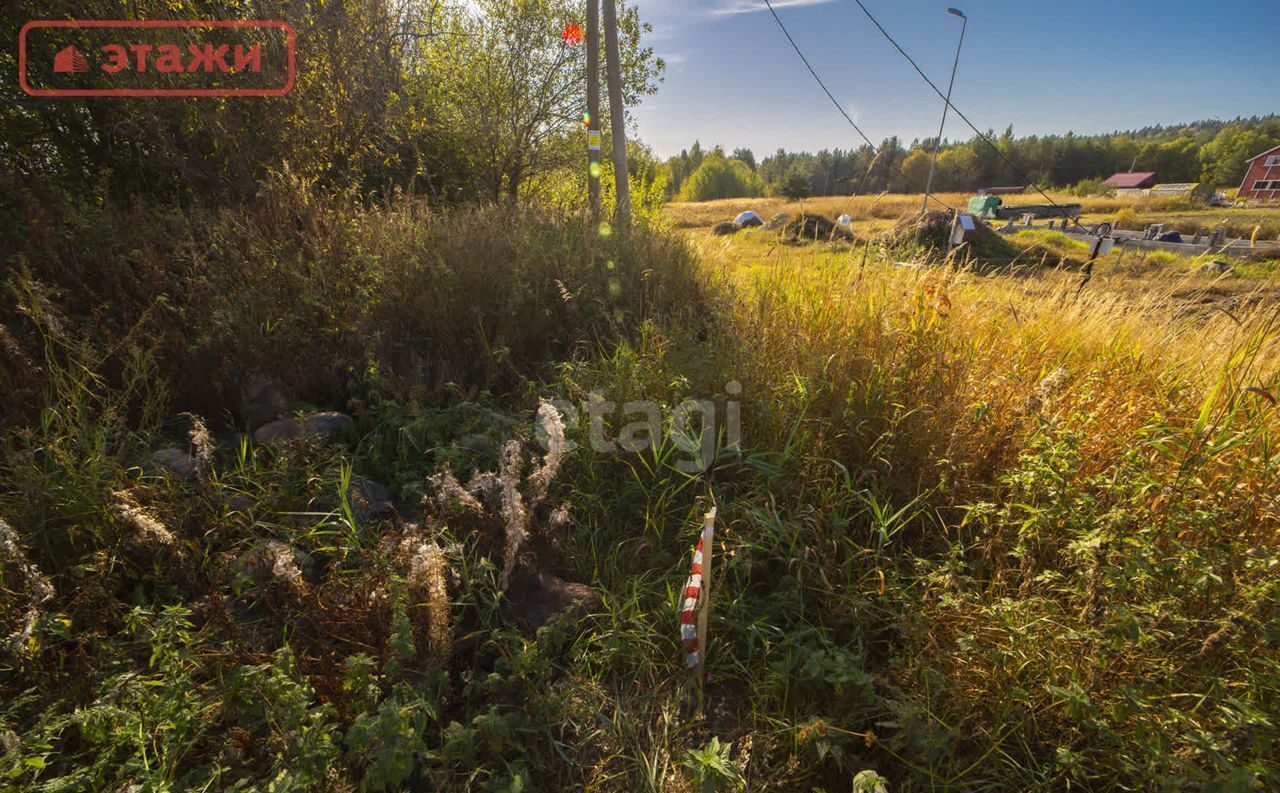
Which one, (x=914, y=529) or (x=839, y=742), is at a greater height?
(x=914, y=529)

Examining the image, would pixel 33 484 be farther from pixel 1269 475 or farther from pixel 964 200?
pixel 964 200

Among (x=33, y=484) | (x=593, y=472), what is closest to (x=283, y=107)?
(x=33, y=484)

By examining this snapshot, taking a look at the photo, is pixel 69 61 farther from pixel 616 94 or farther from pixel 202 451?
pixel 616 94

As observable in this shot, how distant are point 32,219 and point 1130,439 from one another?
20.2 feet

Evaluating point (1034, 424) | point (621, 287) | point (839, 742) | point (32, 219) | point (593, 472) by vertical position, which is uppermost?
point (32, 219)

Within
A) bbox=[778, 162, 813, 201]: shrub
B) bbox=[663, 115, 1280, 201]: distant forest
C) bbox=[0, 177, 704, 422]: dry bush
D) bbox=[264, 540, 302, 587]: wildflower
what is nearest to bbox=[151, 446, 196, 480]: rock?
bbox=[0, 177, 704, 422]: dry bush

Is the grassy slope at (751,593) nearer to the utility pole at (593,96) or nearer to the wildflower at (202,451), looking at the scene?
the wildflower at (202,451)

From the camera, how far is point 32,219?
3.08 meters

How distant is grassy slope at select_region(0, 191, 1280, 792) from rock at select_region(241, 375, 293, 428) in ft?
0.95

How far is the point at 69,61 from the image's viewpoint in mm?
3975

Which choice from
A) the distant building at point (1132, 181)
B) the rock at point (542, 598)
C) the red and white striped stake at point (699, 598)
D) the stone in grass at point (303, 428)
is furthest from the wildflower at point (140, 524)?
the distant building at point (1132, 181)

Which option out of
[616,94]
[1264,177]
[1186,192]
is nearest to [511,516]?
[616,94]

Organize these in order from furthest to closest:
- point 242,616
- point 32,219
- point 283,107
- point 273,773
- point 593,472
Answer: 1. point 283,107
2. point 32,219
3. point 593,472
4. point 242,616
5. point 273,773

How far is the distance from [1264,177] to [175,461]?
276 ft
